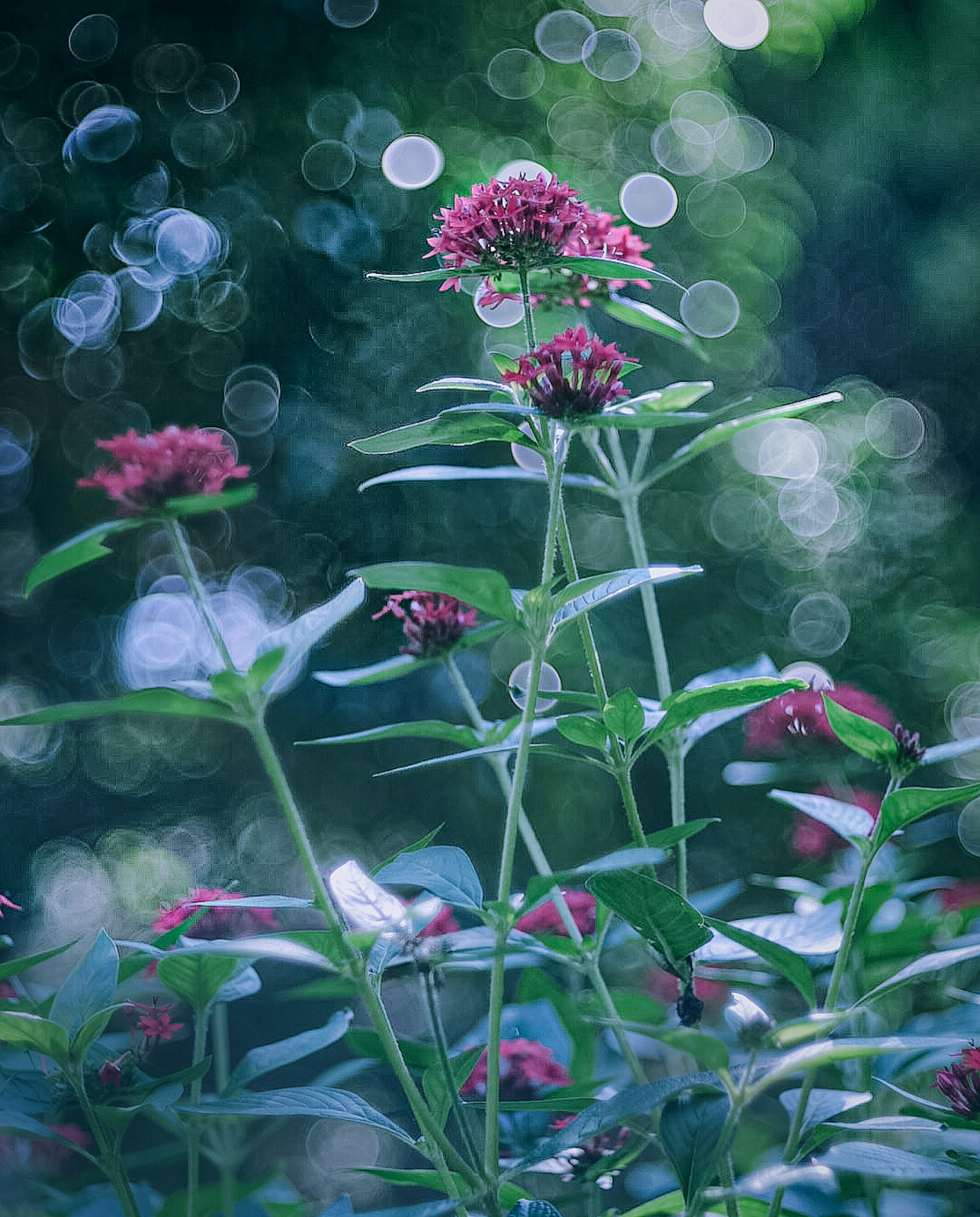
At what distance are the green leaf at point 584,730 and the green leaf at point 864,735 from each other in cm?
11

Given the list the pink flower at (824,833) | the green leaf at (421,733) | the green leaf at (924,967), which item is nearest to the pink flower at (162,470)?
the green leaf at (421,733)

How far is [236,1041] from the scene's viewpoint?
1.31 meters

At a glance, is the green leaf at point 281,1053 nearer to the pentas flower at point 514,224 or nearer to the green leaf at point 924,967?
the green leaf at point 924,967

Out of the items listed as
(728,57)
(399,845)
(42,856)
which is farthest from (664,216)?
(42,856)

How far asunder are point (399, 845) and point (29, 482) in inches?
32.5

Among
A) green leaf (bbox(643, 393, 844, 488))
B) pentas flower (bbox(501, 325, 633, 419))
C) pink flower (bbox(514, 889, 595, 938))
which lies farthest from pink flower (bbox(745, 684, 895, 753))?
pentas flower (bbox(501, 325, 633, 419))

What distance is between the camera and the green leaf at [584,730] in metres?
0.46

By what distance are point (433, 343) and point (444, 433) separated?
1128 millimetres

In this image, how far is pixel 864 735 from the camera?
18.8 inches

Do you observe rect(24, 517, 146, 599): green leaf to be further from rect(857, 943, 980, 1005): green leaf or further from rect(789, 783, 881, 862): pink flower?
rect(789, 783, 881, 862): pink flower

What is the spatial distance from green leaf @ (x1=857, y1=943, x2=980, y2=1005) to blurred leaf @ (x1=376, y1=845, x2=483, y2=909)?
0.59 ft

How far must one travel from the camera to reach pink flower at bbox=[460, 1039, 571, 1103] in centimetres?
60

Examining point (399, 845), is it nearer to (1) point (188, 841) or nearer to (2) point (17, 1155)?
(1) point (188, 841)

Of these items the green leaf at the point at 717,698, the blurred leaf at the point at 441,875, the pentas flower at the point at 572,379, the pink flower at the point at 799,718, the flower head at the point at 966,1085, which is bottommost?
the flower head at the point at 966,1085
